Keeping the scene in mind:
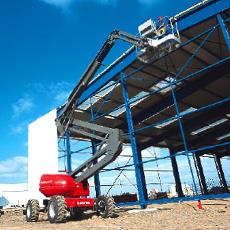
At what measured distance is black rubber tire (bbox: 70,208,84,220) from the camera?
44.6ft

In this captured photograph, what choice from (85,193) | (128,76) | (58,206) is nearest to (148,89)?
(128,76)

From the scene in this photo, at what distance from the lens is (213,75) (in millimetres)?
18578

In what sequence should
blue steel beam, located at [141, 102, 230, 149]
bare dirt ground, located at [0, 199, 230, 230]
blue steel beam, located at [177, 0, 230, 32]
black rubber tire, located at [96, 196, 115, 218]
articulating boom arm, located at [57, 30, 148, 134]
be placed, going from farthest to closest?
blue steel beam, located at [141, 102, 230, 149] < articulating boom arm, located at [57, 30, 148, 134] < blue steel beam, located at [177, 0, 230, 32] < black rubber tire, located at [96, 196, 115, 218] < bare dirt ground, located at [0, 199, 230, 230]

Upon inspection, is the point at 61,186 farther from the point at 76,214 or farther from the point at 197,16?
the point at 197,16

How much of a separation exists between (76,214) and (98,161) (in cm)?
263

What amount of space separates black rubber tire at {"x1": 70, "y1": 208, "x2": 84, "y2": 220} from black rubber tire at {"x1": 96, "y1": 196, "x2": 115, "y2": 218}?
118cm

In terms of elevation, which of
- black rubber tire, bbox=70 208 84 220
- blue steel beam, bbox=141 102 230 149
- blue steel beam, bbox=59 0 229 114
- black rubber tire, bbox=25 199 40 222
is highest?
blue steel beam, bbox=59 0 229 114

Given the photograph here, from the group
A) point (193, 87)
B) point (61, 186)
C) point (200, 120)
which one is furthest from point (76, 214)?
point (200, 120)

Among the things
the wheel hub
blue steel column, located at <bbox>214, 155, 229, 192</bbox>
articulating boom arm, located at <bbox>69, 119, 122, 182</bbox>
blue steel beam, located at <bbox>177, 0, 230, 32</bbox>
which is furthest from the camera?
blue steel column, located at <bbox>214, 155, 229, 192</bbox>

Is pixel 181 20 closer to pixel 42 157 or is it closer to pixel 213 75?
pixel 213 75

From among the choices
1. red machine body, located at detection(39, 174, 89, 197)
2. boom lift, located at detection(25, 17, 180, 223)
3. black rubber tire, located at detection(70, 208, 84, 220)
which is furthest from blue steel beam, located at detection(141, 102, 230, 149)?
black rubber tire, located at detection(70, 208, 84, 220)

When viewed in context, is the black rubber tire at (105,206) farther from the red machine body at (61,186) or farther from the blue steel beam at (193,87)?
the blue steel beam at (193,87)

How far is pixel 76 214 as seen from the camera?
45.9ft

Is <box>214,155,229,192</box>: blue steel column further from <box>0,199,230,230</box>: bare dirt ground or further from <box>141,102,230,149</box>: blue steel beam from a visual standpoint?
<box>0,199,230,230</box>: bare dirt ground
